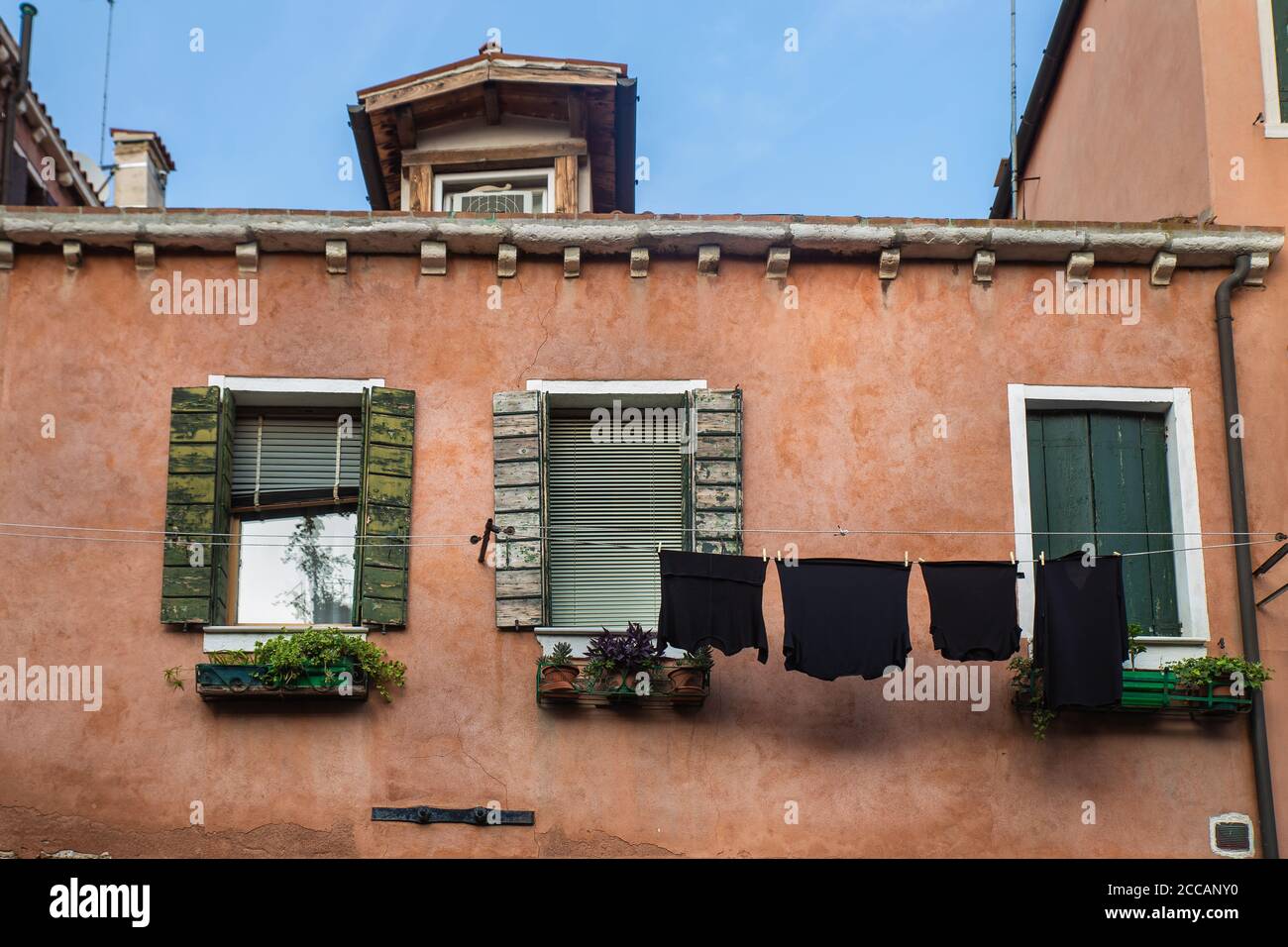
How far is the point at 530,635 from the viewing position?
10680mm

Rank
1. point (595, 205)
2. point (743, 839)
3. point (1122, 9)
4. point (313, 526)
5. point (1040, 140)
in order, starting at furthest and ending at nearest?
point (1040, 140)
point (595, 205)
point (1122, 9)
point (313, 526)
point (743, 839)

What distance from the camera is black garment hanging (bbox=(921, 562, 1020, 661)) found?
10172 millimetres

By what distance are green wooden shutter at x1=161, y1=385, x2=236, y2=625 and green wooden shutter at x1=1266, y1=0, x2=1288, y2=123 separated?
830cm

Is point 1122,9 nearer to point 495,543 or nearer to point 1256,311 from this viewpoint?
point 1256,311

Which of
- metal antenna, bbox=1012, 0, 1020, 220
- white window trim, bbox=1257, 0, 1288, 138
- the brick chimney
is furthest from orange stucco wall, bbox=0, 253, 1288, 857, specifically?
the brick chimney

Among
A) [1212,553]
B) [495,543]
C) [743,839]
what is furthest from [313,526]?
[1212,553]

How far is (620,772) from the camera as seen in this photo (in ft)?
34.4

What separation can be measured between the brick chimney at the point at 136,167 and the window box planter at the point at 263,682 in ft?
34.1

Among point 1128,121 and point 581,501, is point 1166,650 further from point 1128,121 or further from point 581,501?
point 1128,121

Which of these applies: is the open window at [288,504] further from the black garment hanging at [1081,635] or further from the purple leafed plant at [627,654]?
the black garment hanging at [1081,635]

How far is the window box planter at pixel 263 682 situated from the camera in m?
10.3

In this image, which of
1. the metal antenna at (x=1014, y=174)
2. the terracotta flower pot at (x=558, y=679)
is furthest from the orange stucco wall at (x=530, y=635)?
the metal antenna at (x=1014, y=174)

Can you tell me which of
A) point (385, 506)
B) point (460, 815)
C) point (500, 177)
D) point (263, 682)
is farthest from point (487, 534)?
point (500, 177)

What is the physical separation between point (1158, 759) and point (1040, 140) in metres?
8.42
